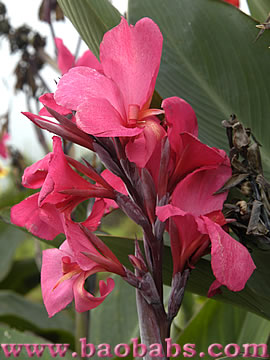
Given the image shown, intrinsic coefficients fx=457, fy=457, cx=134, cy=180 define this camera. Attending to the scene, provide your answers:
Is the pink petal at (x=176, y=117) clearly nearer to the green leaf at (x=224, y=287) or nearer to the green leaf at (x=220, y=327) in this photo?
the green leaf at (x=224, y=287)

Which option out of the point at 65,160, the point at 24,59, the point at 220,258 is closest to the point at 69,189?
the point at 65,160

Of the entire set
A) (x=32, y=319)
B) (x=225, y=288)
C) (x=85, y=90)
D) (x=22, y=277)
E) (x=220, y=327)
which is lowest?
(x=22, y=277)

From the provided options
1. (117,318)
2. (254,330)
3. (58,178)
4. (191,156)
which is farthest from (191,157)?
(117,318)

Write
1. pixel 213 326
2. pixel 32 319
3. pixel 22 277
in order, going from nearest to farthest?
pixel 213 326, pixel 32 319, pixel 22 277

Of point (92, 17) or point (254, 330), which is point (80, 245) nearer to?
point (92, 17)

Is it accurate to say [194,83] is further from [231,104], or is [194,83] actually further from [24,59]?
[24,59]

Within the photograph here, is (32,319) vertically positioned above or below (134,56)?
below
